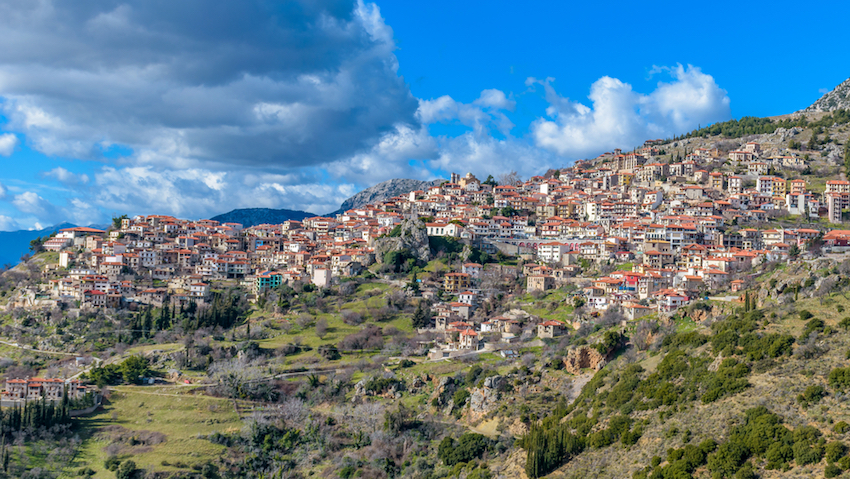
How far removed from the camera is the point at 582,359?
180ft

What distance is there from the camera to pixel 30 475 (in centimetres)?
4791

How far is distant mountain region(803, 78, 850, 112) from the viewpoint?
146 meters

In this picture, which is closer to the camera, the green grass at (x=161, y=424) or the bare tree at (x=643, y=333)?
the green grass at (x=161, y=424)

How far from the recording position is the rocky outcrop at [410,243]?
86.2 metres

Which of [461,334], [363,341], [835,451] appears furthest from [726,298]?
[363,341]

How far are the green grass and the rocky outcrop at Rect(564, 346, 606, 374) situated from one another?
25951 millimetres

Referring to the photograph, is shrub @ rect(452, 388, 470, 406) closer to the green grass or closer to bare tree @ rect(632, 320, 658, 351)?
bare tree @ rect(632, 320, 658, 351)

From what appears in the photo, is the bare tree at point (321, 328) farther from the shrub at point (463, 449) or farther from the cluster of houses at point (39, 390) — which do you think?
the shrub at point (463, 449)

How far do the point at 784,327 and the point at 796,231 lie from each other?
3697cm

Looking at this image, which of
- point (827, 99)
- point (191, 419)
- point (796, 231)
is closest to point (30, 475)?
point (191, 419)

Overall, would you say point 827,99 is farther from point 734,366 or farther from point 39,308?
point 39,308

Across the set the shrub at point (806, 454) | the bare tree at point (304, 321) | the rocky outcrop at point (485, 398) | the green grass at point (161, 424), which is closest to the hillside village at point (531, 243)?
the bare tree at point (304, 321)

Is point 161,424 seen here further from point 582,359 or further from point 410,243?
point 410,243

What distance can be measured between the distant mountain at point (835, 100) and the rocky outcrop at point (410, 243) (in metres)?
101
